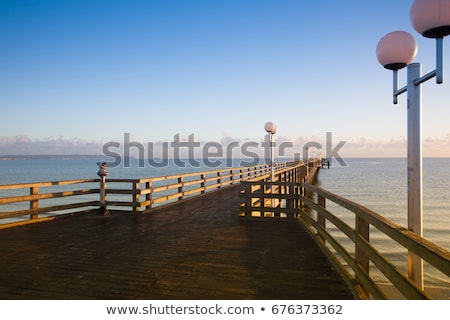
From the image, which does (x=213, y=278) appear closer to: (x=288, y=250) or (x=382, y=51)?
(x=288, y=250)

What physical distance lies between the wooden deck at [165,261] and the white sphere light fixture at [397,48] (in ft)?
9.14

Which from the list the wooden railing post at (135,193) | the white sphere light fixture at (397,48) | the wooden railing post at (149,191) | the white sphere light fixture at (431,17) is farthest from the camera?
the wooden railing post at (149,191)

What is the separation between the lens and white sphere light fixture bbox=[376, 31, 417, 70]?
405 centimetres

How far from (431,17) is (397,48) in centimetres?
84

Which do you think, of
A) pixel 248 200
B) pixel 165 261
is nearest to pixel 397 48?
pixel 165 261

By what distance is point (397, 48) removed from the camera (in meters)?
4.07

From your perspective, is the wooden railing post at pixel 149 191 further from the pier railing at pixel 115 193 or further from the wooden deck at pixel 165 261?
the wooden deck at pixel 165 261

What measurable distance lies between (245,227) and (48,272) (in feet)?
14.1

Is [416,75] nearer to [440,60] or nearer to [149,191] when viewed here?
[440,60]

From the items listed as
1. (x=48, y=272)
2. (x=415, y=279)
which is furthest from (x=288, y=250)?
(x=48, y=272)

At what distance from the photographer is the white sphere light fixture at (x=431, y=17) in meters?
3.18

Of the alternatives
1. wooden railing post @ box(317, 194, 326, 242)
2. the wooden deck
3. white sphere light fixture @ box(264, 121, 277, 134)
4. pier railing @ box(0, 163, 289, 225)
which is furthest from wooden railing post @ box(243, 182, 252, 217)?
white sphere light fixture @ box(264, 121, 277, 134)

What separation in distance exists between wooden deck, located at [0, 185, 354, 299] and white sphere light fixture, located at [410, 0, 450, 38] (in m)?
2.84

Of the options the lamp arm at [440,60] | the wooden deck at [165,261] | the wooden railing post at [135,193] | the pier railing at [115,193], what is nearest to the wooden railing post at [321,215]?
the wooden deck at [165,261]
